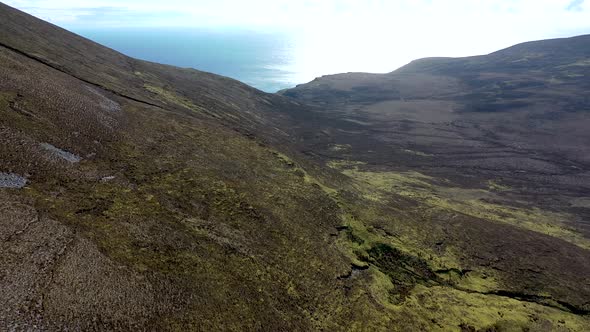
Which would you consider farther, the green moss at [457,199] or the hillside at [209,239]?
the green moss at [457,199]

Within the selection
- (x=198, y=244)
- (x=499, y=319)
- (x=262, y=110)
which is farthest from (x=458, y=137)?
(x=198, y=244)

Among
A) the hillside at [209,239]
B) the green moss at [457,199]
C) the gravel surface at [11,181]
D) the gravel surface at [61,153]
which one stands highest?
the gravel surface at [61,153]

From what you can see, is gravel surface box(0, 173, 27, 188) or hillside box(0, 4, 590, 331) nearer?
hillside box(0, 4, 590, 331)

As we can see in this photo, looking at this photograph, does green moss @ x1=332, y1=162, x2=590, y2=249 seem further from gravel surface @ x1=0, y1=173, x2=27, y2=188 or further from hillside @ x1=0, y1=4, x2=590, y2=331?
gravel surface @ x1=0, y1=173, x2=27, y2=188

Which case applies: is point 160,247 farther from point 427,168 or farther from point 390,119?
point 390,119

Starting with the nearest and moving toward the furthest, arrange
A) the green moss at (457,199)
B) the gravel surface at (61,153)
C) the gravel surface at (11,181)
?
the gravel surface at (11,181) < the gravel surface at (61,153) < the green moss at (457,199)

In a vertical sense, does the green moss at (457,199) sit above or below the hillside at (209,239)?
below

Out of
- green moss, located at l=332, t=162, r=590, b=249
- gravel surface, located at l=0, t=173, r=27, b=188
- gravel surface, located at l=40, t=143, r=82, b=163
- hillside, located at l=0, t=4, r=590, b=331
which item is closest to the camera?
hillside, located at l=0, t=4, r=590, b=331

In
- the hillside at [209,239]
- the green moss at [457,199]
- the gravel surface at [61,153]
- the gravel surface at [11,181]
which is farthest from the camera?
the green moss at [457,199]

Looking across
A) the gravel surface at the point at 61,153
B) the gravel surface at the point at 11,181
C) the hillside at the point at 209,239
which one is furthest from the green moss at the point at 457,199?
the gravel surface at the point at 11,181

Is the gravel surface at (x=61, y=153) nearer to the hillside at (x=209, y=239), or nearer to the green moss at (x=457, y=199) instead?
the hillside at (x=209, y=239)

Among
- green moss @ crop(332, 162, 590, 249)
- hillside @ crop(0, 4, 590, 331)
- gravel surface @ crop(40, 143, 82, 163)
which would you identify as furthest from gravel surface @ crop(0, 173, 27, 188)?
green moss @ crop(332, 162, 590, 249)

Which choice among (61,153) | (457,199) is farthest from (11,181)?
(457,199)
